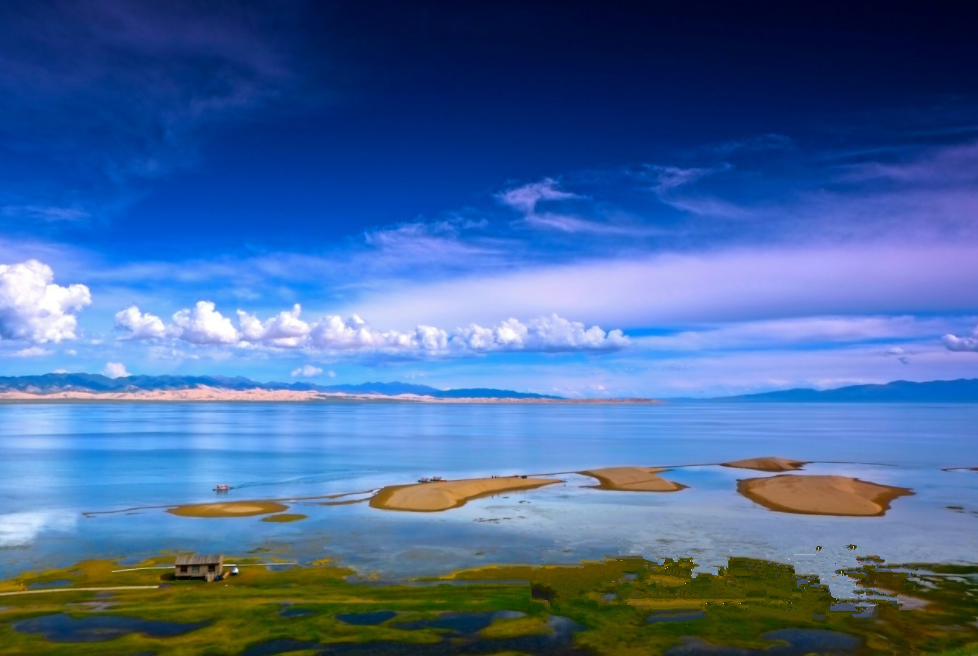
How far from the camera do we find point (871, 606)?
40.4 m

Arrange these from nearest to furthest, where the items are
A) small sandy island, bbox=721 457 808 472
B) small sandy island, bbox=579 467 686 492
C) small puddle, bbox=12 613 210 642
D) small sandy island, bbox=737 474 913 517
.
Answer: small puddle, bbox=12 613 210 642 < small sandy island, bbox=737 474 913 517 < small sandy island, bbox=579 467 686 492 < small sandy island, bbox=721 457 808 472

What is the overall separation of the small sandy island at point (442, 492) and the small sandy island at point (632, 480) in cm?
820

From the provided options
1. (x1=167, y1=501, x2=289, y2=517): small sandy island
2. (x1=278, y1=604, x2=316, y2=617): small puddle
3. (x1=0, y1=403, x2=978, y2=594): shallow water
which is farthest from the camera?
(x1=167, y1=501, x2=289, y2=517): small sandy island

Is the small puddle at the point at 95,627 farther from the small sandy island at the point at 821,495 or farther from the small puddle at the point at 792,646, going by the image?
the small sandy island at the point at 821,495

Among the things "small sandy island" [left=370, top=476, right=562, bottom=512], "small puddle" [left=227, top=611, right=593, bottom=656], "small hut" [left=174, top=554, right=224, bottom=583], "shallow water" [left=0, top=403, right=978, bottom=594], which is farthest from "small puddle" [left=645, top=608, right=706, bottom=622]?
"small sandy island" [left=370, top=476, right=562, bottom=512]

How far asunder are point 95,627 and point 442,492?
49.5 metres

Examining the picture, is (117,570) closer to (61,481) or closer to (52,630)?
(52,630)

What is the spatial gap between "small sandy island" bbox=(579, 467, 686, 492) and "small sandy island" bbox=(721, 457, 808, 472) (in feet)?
65.9

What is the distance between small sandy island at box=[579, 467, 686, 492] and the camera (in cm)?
9200

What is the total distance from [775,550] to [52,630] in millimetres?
A: 51363

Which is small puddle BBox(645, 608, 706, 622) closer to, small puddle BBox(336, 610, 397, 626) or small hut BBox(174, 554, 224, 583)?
small puddle BBox(336, 610, 397, 626)

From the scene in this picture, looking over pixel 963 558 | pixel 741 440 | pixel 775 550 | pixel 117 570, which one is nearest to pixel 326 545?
Answer: pixel 117 570

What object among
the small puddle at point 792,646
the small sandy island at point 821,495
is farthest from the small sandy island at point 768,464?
the small puddle at point 792,646

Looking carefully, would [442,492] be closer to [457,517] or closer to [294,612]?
[457,517]
